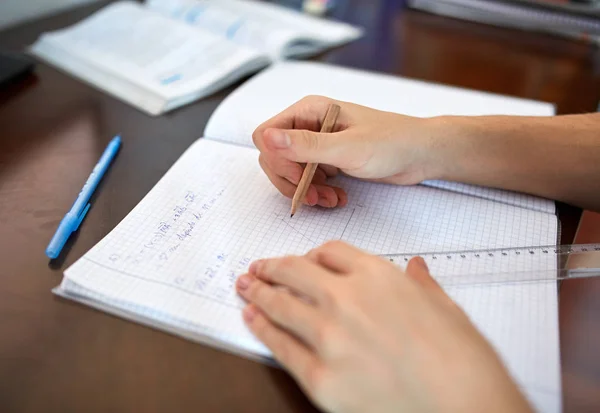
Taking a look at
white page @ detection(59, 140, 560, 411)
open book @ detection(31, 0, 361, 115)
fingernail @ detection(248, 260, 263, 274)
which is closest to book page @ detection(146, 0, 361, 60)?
open book @ detection(31, 0, 361, 115)

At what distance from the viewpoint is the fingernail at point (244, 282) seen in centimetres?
52

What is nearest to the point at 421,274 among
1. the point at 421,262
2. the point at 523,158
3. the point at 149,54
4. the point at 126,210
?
the point at 421,262

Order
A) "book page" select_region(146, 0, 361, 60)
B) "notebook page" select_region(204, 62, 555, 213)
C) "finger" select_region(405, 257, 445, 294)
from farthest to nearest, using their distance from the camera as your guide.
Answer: "book page" select_region(146, 0, 361, 60) < "notebook page" select_region(204, 62, 555, 213) < "finger" select_region(405, 257, 445, 294)

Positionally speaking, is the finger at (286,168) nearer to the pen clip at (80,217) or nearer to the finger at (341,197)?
the finger at (341,197)

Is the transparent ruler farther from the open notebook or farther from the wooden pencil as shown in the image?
→ the wooden pencil

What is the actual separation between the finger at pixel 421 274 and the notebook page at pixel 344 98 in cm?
19

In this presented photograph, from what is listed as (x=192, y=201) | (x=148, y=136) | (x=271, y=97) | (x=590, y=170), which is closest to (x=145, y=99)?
(x=148, y=136)

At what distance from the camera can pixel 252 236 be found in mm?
604

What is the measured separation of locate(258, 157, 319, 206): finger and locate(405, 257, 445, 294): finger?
152 mm

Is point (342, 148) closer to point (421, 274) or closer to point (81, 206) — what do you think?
point (421, 274)

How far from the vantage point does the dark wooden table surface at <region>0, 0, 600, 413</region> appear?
18.2 inches

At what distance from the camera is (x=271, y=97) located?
0.84 metres

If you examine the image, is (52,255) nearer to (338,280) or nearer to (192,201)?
(192,201)

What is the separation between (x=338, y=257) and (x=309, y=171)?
0.53 feet
